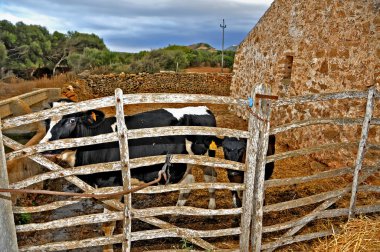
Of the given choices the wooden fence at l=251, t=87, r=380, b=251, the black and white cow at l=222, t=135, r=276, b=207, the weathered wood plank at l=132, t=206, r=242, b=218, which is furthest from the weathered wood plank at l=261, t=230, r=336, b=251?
the black and white cow at l=222, t=135, r=276, b=207

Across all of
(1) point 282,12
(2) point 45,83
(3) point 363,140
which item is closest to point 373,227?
(3) point 363,140

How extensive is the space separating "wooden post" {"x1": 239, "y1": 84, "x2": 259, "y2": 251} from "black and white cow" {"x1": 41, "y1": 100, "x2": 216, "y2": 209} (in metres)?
1.40

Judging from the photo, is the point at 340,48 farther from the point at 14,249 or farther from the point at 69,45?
the point at 69,45

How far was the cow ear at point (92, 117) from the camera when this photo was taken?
384 cm

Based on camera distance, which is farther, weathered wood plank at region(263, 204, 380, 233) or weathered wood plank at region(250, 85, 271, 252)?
weathered wood plank at region(263, 204, 380, 233)

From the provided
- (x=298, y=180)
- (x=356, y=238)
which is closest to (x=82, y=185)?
(x=298, y=180)

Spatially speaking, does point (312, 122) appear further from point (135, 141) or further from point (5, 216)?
point (5, 216)

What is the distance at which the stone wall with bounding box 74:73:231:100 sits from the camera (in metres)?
17.3

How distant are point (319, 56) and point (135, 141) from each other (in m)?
5.37

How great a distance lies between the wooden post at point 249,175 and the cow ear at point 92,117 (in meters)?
1.82

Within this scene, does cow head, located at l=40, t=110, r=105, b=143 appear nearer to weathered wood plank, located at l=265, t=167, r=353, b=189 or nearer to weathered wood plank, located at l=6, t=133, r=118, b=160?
weathered wood plank, located at l=6, t=133, r=118, b=160

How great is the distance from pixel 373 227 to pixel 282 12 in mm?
6947

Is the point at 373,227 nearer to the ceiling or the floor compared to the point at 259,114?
nearer to the floor

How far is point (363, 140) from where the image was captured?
409 centimetres
